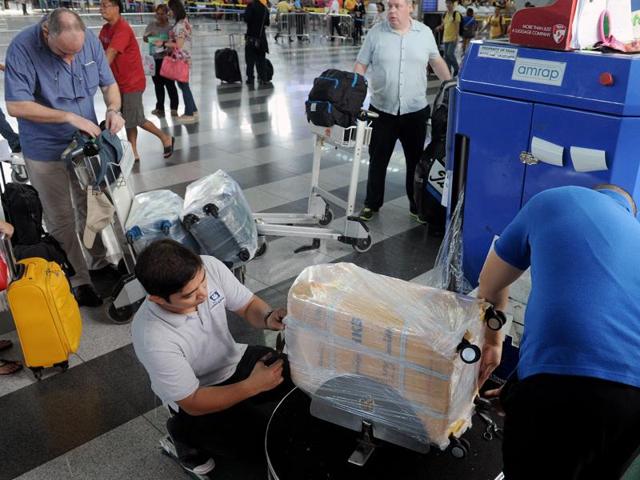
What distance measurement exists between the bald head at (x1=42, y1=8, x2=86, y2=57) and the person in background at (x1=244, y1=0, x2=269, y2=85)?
752 cm

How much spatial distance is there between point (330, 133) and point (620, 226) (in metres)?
2.49

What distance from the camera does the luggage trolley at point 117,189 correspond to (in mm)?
2877

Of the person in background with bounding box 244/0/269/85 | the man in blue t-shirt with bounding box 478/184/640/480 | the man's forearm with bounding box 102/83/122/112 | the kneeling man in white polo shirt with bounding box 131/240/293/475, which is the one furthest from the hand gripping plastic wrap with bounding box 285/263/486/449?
the person in background with bounding box 244/0/269/85

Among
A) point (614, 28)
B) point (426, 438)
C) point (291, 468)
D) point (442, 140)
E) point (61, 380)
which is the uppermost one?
point (614, 28)

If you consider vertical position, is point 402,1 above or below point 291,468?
above

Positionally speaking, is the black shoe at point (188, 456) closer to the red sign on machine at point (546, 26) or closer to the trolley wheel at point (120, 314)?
the trolley wheel at point (120, 314)

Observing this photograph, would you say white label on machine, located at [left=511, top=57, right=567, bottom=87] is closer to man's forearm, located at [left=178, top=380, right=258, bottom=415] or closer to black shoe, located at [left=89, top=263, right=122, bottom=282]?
man's forearm, located at [left=178, top=380, right=258, bottom=415]

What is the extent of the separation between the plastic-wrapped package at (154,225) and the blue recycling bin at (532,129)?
144 cm

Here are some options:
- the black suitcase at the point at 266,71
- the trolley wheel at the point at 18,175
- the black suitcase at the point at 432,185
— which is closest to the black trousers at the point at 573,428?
the black suitcase at the point at 432,185

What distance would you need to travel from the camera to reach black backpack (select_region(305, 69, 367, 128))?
3.35m

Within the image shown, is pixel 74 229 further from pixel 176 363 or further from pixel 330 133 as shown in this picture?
pixel 176 363

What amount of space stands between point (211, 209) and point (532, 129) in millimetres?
1646

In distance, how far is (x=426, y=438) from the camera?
1457 mm

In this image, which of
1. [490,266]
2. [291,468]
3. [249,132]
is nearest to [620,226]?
[490,266]
